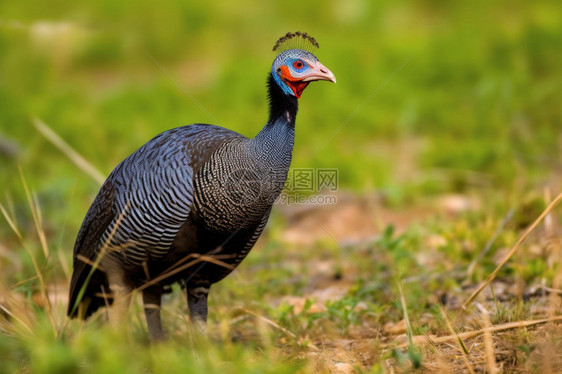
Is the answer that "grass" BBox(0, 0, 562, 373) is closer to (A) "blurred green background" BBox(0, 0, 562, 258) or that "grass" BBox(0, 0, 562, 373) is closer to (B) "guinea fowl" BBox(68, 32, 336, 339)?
(A) "blurred green background" BBox(0, 0, 562, 258)

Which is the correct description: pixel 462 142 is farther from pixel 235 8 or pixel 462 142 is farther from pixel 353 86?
pixel 235 8

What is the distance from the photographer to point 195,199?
3777mm

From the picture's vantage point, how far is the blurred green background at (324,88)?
7.44 meters

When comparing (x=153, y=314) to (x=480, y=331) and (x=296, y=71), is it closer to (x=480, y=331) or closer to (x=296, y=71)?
(x=296, y=71)

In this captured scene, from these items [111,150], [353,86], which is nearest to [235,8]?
[353,86]

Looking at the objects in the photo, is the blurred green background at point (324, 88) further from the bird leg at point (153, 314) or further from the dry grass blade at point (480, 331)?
the dry grass blade at point (480, 331)

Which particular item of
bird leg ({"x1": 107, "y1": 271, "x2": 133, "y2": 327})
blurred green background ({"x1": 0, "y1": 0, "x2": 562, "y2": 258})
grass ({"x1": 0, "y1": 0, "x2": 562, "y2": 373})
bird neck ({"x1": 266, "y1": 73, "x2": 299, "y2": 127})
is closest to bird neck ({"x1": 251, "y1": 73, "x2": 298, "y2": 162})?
bird neck ({"x1": 266, "y1": 73, "x2": 299, "y2": 127})

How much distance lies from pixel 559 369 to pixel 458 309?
49.2 inches

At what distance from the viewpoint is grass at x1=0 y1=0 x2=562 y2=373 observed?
11.2 feet

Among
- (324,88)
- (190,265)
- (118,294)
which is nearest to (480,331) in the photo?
(190,265)

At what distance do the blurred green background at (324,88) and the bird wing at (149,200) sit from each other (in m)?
2.09

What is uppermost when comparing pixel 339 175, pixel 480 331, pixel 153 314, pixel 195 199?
pixel 339 175

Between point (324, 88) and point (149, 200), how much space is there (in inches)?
232

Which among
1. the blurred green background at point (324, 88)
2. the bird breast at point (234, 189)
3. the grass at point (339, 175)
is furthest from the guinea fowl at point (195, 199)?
the blurred green background at point (324, 88)
